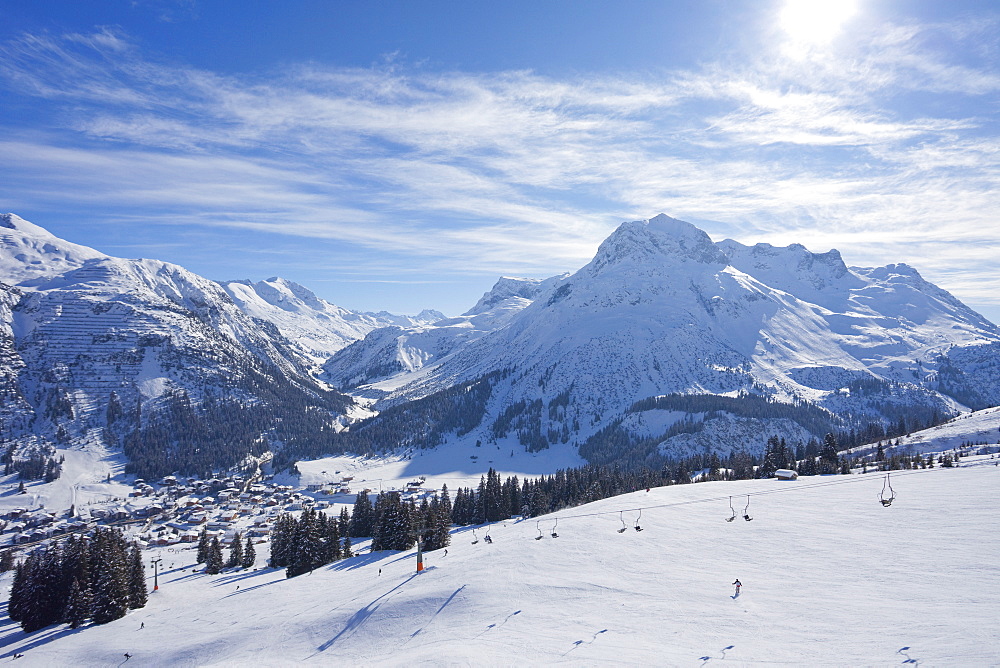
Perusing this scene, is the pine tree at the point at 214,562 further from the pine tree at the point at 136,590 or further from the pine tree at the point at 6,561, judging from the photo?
the pine tree at the point at 6,561

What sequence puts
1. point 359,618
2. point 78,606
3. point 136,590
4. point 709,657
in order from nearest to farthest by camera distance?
point 709,657
point 359,618
point 78,606
point 136,590

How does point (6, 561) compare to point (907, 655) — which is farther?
point (6, 561)

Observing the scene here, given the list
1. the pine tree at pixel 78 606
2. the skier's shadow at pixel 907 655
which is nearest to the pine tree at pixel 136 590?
the pine tree at pixel 78 606

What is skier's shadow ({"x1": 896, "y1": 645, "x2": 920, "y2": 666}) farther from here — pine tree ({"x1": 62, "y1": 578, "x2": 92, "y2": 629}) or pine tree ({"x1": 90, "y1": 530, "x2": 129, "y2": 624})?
pine tree ({"x1": 62, "y1": 578, "x2": 92, "y2": 629})

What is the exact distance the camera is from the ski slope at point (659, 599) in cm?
2881

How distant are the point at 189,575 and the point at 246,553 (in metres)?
9.79

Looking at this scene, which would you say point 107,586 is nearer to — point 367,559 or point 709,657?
point 367,559

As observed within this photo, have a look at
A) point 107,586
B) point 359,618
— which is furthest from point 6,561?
point 359,618

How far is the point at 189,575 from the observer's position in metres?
94.8

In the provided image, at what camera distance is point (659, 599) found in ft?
121

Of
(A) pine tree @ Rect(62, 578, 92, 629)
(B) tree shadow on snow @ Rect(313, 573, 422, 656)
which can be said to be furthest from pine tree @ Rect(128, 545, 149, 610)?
(B) tree shadow on snow @ Rect(313, 573, 422, 656)

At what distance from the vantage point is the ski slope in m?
28.8

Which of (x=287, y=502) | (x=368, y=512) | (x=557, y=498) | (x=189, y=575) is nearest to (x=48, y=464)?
(x=287, y=502)

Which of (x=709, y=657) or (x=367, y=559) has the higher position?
(x=709, y=657)
